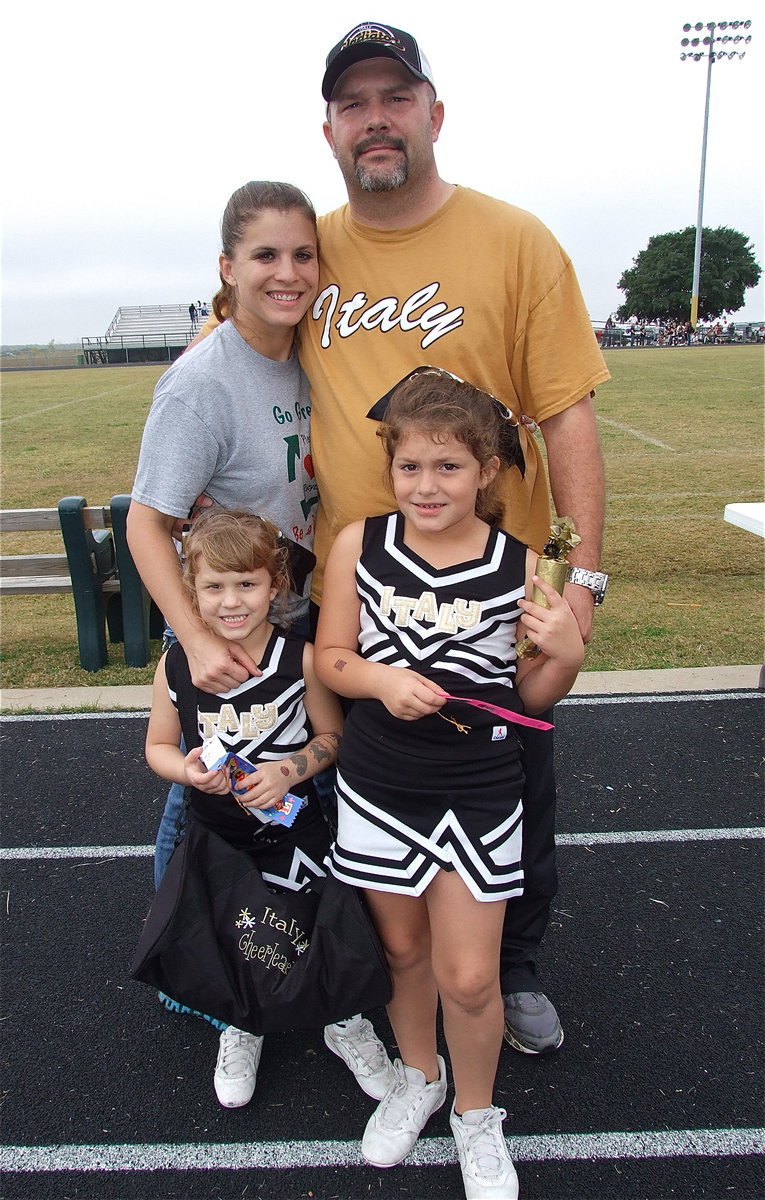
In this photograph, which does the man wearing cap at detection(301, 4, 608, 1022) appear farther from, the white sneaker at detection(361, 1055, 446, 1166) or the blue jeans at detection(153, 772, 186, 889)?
the white sneaker at detection(361, 1055, 446, 1166)

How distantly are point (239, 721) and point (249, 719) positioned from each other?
0.03 m

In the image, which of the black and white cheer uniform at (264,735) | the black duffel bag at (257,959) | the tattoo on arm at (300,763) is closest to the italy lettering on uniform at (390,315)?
the black and white cheer uniform at (264,735)

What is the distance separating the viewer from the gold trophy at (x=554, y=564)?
199 cm

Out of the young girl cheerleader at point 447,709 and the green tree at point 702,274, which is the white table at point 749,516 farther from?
the green tree at point 702,274

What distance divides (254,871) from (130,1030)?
89 cm

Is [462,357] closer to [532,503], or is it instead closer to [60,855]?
[532,503]

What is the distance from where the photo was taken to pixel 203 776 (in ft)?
7.07

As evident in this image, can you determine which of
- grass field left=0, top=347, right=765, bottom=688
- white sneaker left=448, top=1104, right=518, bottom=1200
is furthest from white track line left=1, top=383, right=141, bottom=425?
white sneaker left=448, top=1104, right=518, bottom=1200

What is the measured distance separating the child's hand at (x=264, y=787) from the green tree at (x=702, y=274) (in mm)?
84280

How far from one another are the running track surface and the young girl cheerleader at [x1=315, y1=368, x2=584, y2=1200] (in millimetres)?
260

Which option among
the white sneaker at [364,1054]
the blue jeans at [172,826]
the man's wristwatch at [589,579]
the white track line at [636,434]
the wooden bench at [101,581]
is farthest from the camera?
the white track line at [636,434]

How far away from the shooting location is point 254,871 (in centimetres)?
225

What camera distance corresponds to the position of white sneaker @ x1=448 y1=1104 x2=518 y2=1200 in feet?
6.70

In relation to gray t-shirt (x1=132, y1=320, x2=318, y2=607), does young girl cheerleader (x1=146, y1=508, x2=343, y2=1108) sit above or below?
below
